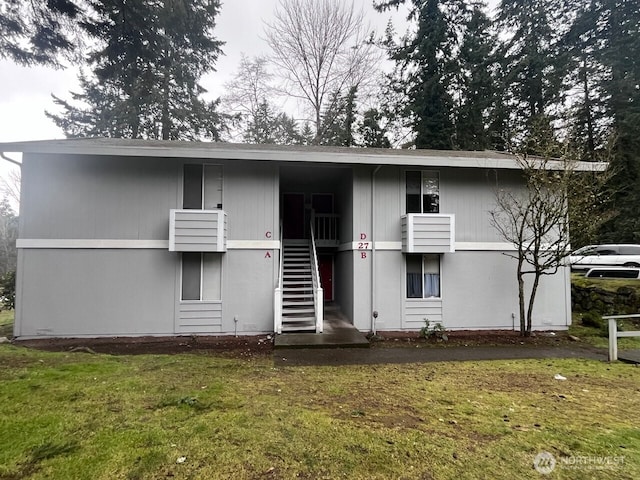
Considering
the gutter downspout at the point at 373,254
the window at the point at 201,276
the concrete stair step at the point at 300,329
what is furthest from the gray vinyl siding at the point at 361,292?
the window at the point at 201,276

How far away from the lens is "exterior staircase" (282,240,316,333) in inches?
332

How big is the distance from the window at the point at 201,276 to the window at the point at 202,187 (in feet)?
3.90

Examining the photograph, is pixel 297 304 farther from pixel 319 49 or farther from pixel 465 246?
pixel 319 49

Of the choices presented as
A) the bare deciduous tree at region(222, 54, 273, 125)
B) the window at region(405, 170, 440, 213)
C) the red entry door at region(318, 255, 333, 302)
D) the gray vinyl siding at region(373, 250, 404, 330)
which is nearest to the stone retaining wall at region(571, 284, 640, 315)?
the window at region(405, 170, 440, 213)

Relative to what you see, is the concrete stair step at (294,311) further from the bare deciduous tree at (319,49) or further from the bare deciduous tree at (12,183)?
the bare deciduous tree at (12,183)

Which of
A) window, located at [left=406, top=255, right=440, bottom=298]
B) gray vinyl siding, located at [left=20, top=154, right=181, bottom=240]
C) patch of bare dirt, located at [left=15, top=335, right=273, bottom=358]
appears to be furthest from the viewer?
window, located at [left=406, top=255, right=440, bottom=298]

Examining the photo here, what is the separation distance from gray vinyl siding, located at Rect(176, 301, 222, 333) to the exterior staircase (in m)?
1.57

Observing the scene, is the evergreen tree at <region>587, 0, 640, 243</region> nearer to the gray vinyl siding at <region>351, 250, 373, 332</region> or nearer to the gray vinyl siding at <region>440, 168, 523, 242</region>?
the gray vinyl siding at <region>440, 168, 523, 242</region>

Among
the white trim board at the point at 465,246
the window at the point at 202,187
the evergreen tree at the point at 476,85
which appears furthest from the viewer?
the evergreen tree at the point at 476,85

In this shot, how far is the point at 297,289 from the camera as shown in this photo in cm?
925

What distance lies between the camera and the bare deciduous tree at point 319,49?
19797mm

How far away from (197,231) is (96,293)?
108 inches

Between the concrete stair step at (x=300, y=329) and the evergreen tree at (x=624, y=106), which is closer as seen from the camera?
the concrete stair step at (x=300, y=329)

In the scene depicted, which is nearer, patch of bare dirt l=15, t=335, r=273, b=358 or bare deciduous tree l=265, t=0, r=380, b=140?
patch of bare dirt l=15, t=335, r=273, b=358
